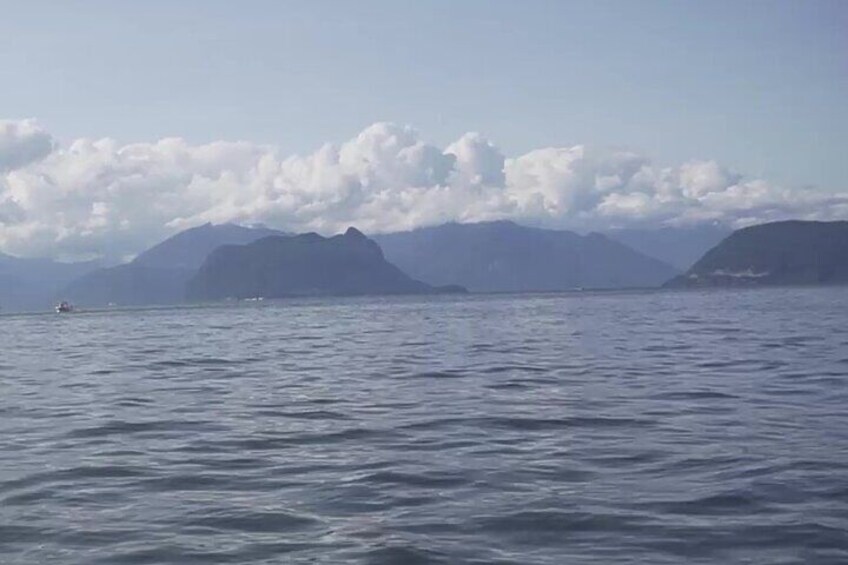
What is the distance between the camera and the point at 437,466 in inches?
683

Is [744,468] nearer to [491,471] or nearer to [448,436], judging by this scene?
[491,471]

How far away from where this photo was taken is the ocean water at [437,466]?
12.5m

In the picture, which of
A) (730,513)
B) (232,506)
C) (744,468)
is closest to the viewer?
(730,513)

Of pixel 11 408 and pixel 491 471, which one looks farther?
pixel 11 408

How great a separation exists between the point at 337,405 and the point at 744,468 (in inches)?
499

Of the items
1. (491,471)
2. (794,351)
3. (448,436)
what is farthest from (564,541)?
(794,351)

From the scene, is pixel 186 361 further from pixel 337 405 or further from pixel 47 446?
pixel 47 446

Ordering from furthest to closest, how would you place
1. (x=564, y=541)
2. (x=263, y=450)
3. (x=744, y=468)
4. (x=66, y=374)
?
(x=66, y=374), (x=263, y=450), (x=744, y=468), (x=564, y=541)

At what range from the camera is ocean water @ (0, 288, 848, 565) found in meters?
12.5

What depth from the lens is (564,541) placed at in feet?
41.4

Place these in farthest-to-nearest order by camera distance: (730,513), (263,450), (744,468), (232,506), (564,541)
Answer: (263,450)
(744,468)
(232,506)
(730,513)
(564,541)

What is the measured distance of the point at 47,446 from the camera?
67.3ft

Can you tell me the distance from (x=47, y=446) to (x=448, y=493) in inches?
389

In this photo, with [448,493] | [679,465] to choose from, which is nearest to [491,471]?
[448,493]
